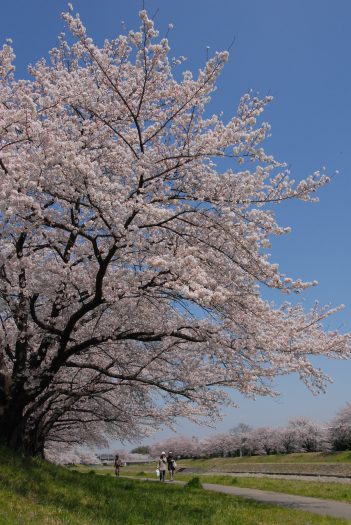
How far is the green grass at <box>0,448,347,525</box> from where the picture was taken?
7.22 meters

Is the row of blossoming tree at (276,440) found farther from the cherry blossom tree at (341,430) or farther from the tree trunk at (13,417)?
the tree trunk at (13,417)

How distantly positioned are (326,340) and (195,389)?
3796 mm

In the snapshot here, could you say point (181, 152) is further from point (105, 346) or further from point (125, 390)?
point (125, 390)

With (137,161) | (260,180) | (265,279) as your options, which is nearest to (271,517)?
(265,279)

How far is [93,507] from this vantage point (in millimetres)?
8844

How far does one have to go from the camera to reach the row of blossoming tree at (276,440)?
5822cm

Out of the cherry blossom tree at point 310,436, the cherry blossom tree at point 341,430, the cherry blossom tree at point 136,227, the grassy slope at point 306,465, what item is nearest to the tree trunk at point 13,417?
the cherry blossom tree at point 136,227

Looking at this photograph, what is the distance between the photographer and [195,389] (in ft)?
44.1

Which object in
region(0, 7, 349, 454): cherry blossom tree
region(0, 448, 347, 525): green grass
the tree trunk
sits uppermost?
region(0, 7, 349, 454): cherry blossom tree

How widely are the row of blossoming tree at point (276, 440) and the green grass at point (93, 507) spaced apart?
1939 inches

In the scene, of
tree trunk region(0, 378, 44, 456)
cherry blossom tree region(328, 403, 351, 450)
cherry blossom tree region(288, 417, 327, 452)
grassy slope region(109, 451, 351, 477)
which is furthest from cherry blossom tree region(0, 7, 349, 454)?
cherry blossom tree region(288, 417, 327, 452)

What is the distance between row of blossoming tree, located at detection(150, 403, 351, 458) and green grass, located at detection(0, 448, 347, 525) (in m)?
49.3

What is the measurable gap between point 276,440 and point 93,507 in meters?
69.0

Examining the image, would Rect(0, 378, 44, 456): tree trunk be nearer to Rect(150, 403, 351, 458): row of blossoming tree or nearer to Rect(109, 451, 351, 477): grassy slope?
Rect(109, 451, 351, 477): grassy slope
